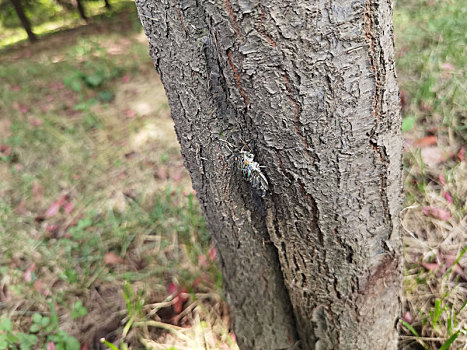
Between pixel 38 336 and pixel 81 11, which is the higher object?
pixel 81 11

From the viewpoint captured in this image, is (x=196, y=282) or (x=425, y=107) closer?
(x=196, y=282)

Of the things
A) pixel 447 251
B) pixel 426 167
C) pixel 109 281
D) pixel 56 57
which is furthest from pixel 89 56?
pixel 447 251

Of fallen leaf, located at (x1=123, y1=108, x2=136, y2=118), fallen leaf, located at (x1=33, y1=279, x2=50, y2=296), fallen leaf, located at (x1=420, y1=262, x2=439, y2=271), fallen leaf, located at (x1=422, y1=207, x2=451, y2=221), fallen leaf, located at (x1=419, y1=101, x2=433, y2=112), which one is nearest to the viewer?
fallen leaf, located at (x1=420, y1=262, x2=439, y2=271)

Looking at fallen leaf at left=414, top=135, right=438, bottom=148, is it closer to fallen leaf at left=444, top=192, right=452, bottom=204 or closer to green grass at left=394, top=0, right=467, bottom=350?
green grass at left=394, top=0, right=467, bottom=350

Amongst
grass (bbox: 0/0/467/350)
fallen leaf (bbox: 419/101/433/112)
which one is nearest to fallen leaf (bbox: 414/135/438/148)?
grass (bbox: 0/0/467/350)

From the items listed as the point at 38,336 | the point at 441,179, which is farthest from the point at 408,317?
the point at 38,336

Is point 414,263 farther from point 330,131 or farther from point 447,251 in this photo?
point 330,131

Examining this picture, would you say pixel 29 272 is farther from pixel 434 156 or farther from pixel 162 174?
pixel 434 156
